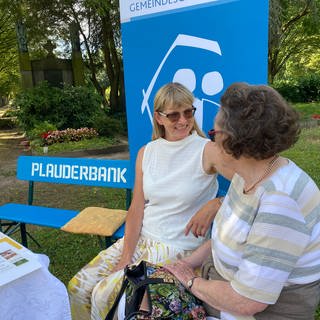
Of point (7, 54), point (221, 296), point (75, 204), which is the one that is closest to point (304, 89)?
point (7, 54)

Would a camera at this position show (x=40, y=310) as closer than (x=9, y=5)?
Yes

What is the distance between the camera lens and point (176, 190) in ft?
7.41

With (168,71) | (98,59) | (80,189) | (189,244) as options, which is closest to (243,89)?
(189,244)

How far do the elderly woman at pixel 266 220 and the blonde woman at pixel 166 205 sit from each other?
0.68 m

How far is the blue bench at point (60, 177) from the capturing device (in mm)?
3547

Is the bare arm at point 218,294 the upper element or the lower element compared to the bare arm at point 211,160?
lower

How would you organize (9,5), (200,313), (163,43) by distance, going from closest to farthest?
(200,313), (163,43), (9,5)

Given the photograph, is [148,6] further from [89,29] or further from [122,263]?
[89,29]

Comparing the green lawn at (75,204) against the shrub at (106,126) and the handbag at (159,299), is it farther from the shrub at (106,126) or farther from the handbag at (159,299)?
the shrub at (106,126)

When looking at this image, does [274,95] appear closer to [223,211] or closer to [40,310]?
[223,211]

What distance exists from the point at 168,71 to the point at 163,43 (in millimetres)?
214

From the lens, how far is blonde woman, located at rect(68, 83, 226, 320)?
7.25 feet

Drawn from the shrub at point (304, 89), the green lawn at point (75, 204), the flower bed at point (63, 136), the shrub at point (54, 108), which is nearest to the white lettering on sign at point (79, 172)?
the green lawn at point (75, 204)

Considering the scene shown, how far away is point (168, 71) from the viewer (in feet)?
9.67
